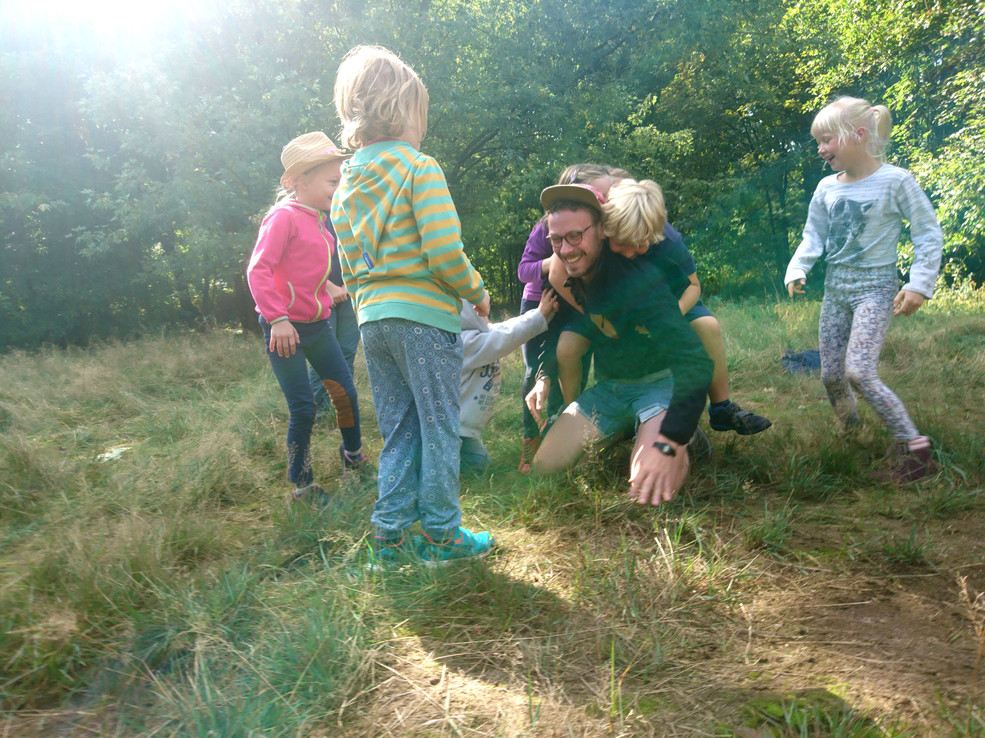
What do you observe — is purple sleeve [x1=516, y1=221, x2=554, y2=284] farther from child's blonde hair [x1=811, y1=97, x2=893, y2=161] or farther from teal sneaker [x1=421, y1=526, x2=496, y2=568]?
teal sneaker [x1=421, y1=526, x2=496, y2=568]

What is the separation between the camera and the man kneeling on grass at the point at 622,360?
2.43 meters

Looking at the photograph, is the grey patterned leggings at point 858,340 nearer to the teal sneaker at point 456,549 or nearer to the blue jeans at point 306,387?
the teal sneaker at point 456,549

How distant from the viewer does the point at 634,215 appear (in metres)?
2.82

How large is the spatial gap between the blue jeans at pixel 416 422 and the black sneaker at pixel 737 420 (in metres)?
1.46

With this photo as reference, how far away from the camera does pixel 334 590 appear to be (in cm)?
221

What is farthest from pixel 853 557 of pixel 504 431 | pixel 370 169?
pixel 504 431

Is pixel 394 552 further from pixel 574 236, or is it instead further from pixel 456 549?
pixel 574 236

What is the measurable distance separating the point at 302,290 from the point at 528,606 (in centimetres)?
201

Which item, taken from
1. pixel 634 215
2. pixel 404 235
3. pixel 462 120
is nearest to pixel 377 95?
pixel 404 235

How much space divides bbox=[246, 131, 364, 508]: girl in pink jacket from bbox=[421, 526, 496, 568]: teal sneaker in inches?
36.8

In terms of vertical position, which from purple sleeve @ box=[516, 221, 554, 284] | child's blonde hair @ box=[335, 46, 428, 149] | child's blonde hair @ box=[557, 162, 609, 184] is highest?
child's blonde hair @ box=[335, 46, 428, 149]

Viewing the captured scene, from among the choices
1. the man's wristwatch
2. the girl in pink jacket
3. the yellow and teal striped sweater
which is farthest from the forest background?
the man's wristwatch

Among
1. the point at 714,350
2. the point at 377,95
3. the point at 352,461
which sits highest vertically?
the point at 377,95

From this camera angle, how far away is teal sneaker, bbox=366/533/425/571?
2334 mm
